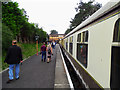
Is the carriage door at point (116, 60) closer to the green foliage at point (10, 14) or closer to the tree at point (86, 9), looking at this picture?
the green foliage at point (10, 14)

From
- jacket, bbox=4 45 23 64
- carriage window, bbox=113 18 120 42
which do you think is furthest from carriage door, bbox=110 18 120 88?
jacket, bbox=4 45 23 64

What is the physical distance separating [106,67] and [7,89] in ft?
12.1

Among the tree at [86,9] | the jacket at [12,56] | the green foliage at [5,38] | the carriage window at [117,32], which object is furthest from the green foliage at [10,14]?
the tree at [86,9]

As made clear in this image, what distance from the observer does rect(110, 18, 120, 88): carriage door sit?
1.69 metres

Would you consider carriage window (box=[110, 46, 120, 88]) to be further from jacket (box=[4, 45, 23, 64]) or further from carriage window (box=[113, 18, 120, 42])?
jacket (box=[4, 45, 23, 64])

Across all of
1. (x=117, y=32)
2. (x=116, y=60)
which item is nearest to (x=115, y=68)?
(x=116, y=60)

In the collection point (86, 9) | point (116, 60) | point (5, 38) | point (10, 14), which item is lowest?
point (116, 60)

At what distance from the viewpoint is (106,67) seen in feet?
6.49

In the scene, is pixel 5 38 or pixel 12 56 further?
pixel 5 38

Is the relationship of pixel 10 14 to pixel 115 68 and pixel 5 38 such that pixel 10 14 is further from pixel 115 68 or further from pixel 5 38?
pixel 115 68

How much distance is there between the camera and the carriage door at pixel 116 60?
169cm

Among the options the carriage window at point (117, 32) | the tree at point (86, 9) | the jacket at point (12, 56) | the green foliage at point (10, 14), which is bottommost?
the jacket at point (12, 56)

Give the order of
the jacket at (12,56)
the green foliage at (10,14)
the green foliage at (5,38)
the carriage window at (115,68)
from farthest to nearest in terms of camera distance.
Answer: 1. the green foliage at (10,14)
2. the green foliage at (5,38)
3. the jacket at (12,56)
4. the carriage window at (115,68)

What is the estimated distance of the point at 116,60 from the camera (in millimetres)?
1724
